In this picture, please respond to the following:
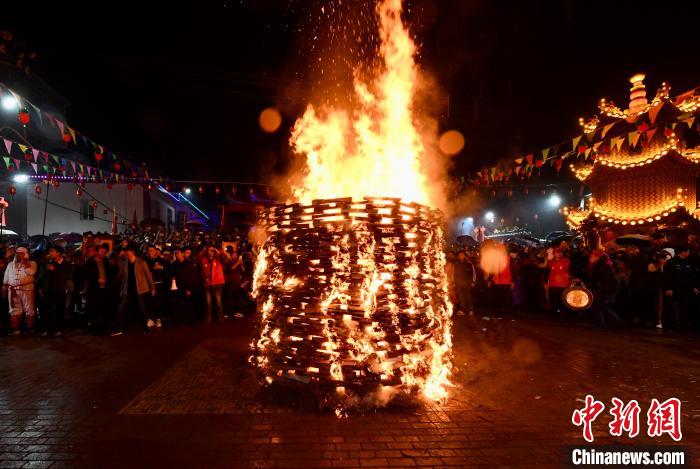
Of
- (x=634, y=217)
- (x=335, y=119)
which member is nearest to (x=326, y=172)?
(x=335, y=119)

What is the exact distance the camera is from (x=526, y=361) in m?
7.19

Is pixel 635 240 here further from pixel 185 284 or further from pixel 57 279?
pixel 57 279

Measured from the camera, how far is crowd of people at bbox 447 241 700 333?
32.5 feet

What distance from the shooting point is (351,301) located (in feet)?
16.5

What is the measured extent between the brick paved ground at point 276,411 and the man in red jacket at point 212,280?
2892mm

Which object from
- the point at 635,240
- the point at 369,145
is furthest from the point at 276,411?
the point at 635,240

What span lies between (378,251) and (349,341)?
1.22 m

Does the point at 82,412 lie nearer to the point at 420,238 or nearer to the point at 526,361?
the point at 420,238

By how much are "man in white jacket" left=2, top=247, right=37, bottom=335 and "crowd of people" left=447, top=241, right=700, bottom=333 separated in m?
11.4

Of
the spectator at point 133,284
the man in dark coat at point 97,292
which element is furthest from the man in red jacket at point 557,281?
the man in dark coat at point 97,292

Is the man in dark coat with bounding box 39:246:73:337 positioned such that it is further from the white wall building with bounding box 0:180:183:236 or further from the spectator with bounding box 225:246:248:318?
the white wall building with bounding box 0:180:183:236

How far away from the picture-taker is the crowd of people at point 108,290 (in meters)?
9.66

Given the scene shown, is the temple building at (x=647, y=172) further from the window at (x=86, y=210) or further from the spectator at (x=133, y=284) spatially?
the window at (x=86, y=210)

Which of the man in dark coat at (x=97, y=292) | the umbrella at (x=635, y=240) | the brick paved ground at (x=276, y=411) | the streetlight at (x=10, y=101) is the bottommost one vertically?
the brick paved ground at (x=276, y=411)
